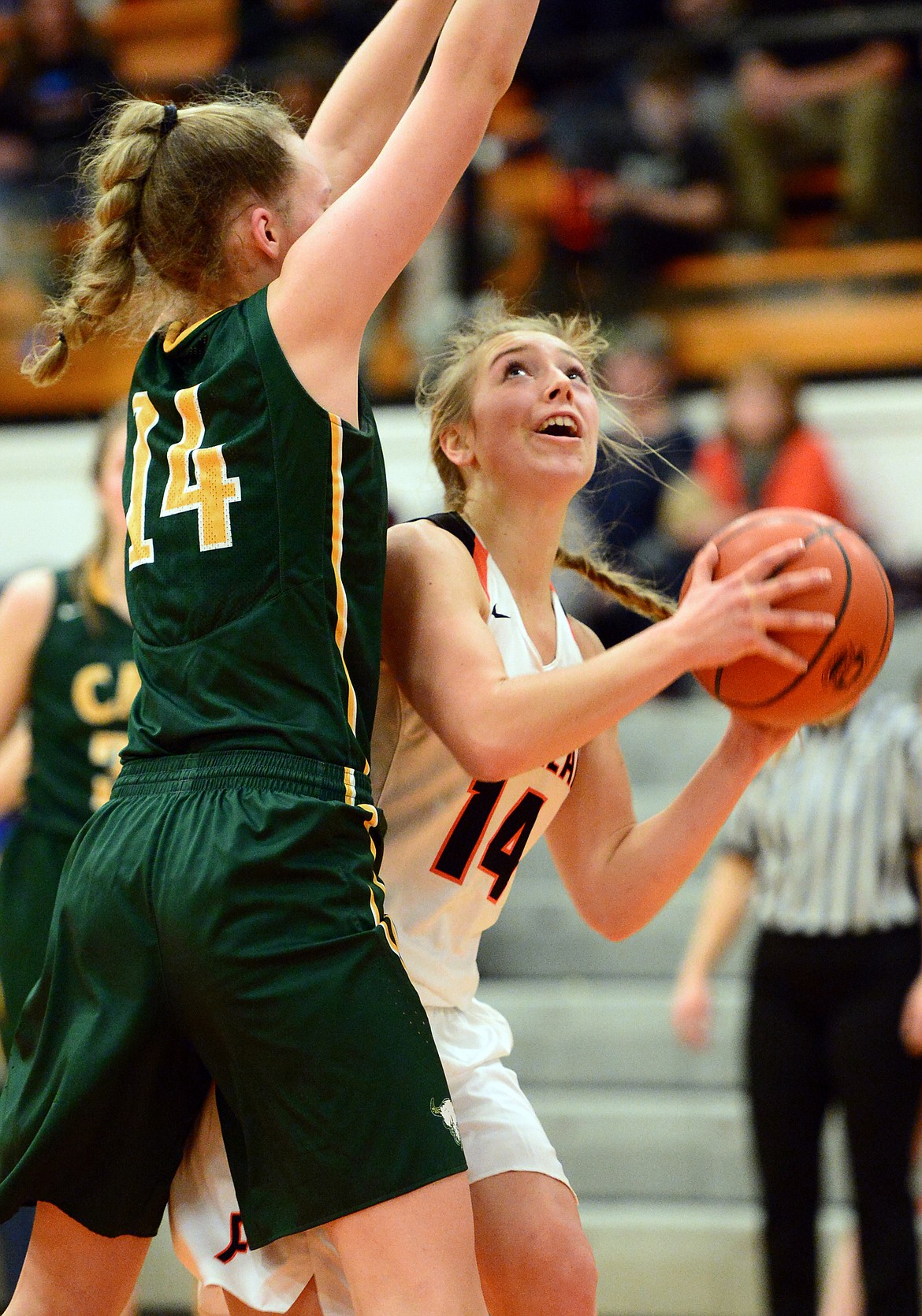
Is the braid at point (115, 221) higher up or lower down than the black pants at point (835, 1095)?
higher up

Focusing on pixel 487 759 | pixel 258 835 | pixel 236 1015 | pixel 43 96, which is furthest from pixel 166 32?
pixel 236 1015

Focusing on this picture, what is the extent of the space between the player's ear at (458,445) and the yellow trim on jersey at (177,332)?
571 millimetres

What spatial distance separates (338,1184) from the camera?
205 centimetres

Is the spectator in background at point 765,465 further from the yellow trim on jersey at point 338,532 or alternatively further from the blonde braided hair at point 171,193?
the yellow trim on jersey at point 338,532

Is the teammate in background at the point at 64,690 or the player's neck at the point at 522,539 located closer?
the player's neck at the point at 522,539

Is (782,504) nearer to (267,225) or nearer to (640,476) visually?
(640,476)

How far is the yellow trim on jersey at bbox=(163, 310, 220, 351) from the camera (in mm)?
2307

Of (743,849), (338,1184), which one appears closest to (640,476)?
(743,849)

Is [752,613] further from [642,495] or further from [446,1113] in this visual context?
[642,495]

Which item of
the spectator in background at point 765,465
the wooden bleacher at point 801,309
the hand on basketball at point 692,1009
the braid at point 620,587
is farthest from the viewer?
the wooden bleacher at point 801,309

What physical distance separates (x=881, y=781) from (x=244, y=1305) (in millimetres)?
3002

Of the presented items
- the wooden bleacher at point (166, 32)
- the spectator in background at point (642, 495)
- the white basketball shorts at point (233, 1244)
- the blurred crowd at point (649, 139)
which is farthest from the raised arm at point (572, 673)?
the wooden bleacher at point (166, 32)

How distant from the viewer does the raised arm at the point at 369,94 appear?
9.15ft

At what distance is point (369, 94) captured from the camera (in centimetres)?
279
